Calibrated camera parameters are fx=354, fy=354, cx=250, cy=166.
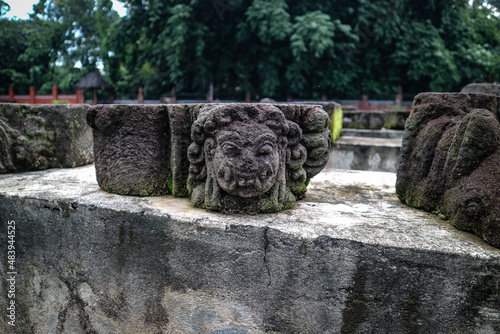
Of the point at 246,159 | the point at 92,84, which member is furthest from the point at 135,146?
the point at 92,84

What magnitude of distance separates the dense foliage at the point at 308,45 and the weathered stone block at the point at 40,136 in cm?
978

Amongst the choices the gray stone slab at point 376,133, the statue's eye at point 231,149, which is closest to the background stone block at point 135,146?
the statue's eye at point 231,149

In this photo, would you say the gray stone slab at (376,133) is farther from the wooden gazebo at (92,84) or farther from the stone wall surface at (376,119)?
the wooden gazebo at (92,84)

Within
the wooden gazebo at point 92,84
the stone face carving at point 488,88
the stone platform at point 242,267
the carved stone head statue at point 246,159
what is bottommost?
the stone platform at point 242,267

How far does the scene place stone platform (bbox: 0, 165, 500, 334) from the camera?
142 centimetres

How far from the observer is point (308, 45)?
41.1 feet

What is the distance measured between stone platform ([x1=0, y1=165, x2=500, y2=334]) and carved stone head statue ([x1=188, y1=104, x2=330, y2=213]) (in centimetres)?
10

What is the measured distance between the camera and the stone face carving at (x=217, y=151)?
5.65 ft

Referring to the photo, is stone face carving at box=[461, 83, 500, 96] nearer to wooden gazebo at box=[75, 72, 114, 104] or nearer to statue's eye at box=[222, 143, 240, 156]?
statue's eye at box=[222, 143, 240, 156]

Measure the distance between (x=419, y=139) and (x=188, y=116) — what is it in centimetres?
133

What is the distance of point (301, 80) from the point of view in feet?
43.9

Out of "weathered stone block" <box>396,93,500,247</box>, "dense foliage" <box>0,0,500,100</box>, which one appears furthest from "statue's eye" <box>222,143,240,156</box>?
"dense foliage" <box>0,0,500,100</box>

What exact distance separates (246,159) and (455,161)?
104cm

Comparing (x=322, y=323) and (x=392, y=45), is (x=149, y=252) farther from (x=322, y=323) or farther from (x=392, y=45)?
(x=392, y=45)
